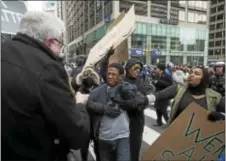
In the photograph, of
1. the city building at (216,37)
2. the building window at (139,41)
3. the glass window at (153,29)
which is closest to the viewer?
the building window at (139,41)

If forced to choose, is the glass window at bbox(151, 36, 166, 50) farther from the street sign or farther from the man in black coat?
the man in black coat

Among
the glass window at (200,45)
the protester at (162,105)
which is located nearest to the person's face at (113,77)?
the protester at (162,105)

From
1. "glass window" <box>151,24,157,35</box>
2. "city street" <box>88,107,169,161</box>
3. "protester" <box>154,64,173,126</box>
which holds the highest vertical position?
"glass window" <box>151,24,157,35</box>

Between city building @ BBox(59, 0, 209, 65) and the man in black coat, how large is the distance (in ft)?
154

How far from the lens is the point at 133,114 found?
358 centimetres

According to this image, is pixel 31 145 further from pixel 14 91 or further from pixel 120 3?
pixel 120 3

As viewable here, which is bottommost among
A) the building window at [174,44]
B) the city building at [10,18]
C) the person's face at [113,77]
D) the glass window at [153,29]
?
the person's face at [113,77]

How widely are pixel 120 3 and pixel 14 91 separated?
5407 centimetres

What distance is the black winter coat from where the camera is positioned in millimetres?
1430

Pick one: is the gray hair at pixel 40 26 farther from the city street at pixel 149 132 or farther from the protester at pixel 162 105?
the protester at pixel 162 105

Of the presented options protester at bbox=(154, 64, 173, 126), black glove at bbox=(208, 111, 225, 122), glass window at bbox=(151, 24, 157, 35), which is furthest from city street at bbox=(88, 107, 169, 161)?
glass window at bbox=(151, 24, 157, 35)

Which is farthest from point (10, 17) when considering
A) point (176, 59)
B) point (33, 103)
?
point (176, 59)

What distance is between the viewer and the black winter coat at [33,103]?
143cm

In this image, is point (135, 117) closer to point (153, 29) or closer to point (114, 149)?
point (114, 149)
